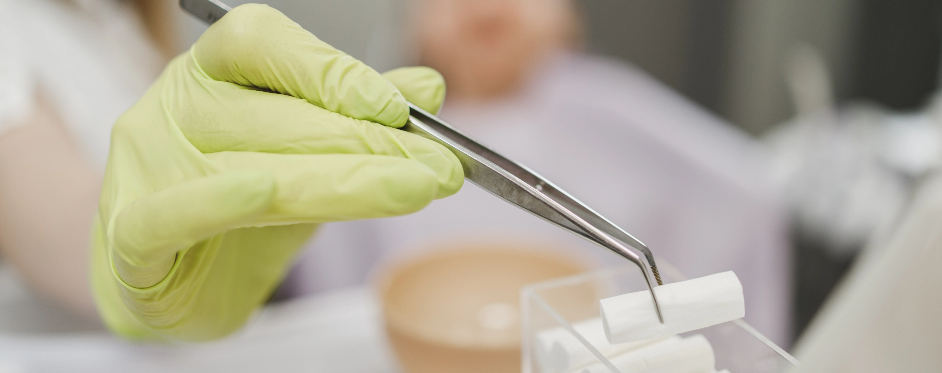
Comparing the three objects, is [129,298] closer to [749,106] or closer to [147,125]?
[147,125]

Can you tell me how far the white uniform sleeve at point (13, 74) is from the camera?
609mm

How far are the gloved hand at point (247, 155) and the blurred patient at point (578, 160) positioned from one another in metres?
0.34

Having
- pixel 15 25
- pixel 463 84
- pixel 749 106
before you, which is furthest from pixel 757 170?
pixel 15 25

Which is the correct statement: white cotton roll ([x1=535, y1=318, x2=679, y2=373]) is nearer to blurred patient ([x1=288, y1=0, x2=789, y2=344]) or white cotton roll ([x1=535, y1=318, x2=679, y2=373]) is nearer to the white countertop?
the white countertop

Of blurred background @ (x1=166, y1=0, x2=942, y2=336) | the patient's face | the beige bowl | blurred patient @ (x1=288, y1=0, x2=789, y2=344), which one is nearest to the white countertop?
the beige bowl

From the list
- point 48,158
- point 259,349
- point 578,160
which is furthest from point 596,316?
point 578,160

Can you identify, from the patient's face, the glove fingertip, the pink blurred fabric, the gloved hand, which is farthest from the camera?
the patient's face

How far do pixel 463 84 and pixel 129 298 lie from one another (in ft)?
3.01

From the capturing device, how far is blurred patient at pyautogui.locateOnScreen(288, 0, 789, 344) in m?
0.86

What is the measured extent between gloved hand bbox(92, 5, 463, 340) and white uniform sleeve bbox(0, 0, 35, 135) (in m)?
0.38

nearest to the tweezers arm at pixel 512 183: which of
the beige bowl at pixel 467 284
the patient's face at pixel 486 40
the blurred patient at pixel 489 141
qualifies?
the beige bowl at pixel 467 284

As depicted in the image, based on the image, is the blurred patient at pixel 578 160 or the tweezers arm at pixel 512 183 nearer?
the tweezers arm at pixel 512 183

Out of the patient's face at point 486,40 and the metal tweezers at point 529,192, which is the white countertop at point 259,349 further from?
the patient's face at point 486,40

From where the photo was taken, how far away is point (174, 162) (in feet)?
1.02
